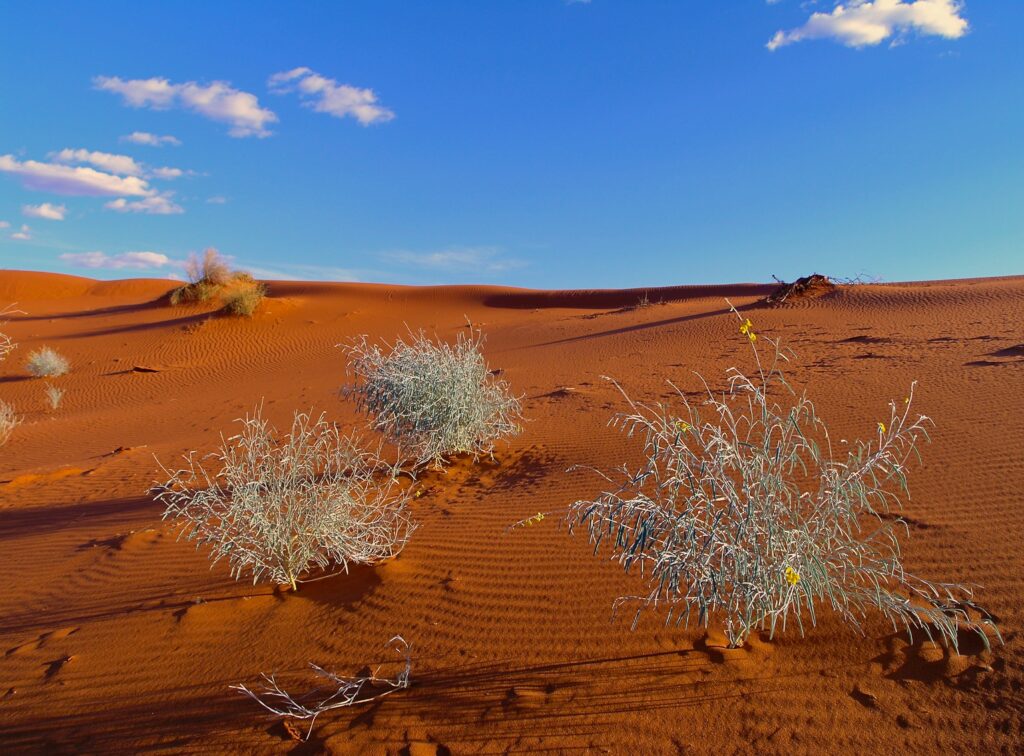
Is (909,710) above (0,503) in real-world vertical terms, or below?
above

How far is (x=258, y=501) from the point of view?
515 centimetres

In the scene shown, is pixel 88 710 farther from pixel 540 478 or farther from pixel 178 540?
pixel 540 478

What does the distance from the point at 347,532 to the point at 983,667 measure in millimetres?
4278

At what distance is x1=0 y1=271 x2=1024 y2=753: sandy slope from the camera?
10.6 feet

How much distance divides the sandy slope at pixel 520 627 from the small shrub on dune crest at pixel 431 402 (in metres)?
0.43

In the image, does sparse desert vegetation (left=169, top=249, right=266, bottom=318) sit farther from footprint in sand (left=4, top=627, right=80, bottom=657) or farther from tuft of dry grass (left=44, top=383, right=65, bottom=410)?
footprint in sand (left=4, top=627, right=80, bottom=657)

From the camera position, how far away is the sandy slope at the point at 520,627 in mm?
3223

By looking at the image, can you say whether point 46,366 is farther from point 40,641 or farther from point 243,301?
point 40,641

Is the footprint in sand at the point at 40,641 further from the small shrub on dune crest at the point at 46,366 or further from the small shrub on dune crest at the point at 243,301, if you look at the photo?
the small shrub on dune crest at the point at 243,301

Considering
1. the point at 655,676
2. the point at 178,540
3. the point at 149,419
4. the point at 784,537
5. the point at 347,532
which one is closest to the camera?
the point at 784,537

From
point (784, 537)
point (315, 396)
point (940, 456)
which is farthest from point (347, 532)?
point (315, 396)

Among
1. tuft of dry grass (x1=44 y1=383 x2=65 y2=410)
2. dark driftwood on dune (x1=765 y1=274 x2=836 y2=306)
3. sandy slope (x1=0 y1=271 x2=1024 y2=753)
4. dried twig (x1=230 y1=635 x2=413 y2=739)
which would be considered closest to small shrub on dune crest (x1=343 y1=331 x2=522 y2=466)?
sandy slope (x1=0 y1=271 x2=1024 y2=753)

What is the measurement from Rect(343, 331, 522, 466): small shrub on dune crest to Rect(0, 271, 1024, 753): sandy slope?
434 millimetres

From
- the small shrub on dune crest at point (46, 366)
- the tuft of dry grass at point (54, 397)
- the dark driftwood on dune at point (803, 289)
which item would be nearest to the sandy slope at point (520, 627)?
the dark driftwood on dune at point (803, 289)
